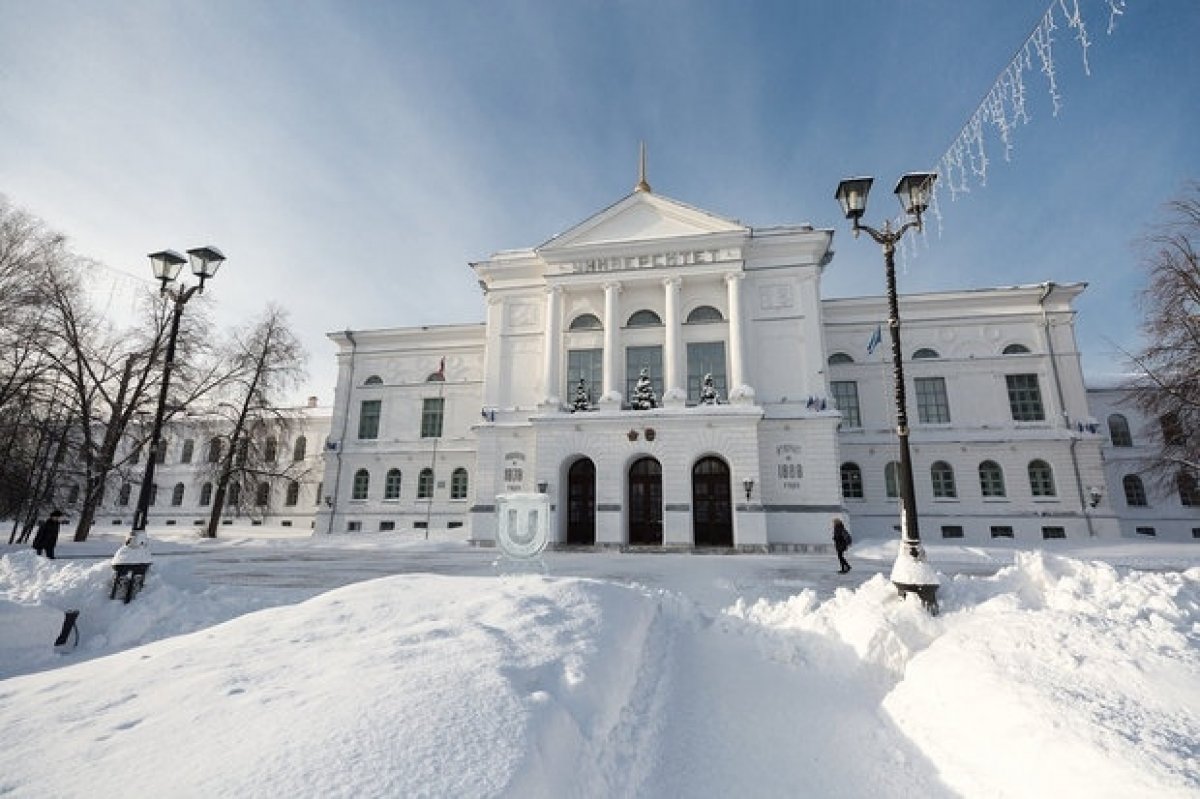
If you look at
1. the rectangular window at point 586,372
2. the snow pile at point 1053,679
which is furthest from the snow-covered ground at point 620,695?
the rectangular window at point 586,372

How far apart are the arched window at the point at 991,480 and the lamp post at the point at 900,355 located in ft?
72.7

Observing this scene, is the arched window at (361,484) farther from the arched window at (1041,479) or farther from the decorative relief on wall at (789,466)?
the arched window at (1041,479)

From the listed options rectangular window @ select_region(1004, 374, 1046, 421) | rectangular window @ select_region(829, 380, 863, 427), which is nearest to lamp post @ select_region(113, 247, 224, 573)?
rectangular window @ select_region(829, 380, 863, 427)

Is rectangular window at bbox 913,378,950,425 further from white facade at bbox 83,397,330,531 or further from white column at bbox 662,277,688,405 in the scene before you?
white facade at bbox 83,397,330,531

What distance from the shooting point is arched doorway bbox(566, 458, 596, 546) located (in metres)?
23.0

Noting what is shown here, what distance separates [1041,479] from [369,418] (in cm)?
3476

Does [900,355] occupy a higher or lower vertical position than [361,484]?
higher

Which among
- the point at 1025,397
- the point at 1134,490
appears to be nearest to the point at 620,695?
the point at 1025,397

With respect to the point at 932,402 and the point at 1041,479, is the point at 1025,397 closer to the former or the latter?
the point at 1041,479

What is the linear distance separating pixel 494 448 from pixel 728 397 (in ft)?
35.2

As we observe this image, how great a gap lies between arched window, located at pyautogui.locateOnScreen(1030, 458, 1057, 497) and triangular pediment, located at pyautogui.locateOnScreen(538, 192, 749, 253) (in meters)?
19.0

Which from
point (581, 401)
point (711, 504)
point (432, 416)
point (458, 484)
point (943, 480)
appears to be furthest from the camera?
point (432, 416)

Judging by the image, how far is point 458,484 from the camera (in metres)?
29.6

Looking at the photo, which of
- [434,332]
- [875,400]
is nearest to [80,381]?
[434,332]
